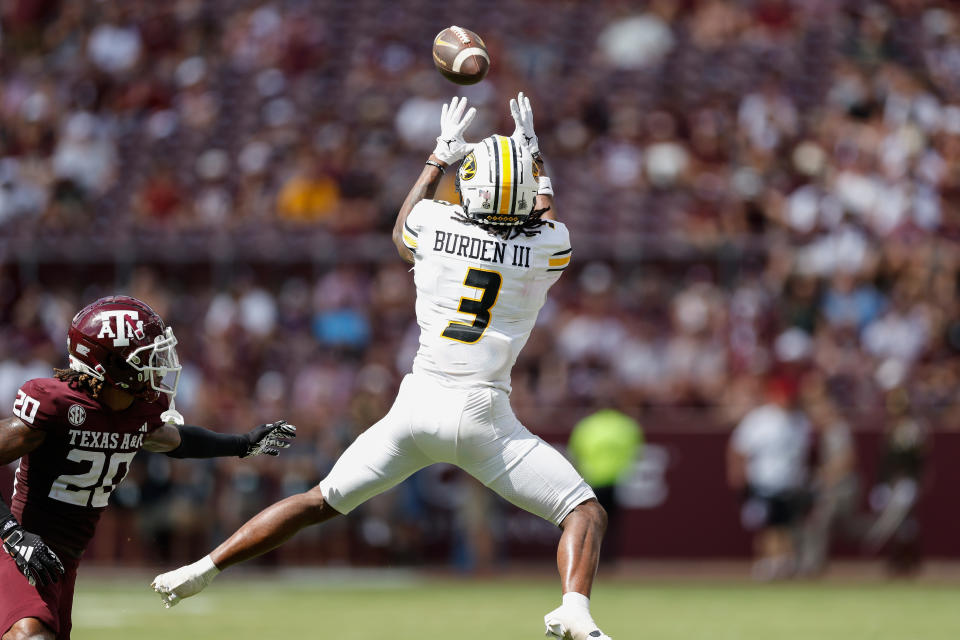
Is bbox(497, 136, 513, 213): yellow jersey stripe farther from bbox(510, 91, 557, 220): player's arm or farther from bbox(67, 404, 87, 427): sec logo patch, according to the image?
bbox(67, 404, 87, 427): sec logo patch

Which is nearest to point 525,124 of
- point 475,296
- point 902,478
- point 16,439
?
point 475,296

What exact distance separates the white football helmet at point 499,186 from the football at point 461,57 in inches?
36.1

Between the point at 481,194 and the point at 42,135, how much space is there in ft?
41.3

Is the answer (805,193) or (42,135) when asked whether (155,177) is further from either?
(805,193)

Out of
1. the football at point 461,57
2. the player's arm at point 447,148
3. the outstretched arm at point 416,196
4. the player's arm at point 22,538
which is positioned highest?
the football at point 461,57

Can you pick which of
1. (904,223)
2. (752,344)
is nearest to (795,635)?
(752,344)

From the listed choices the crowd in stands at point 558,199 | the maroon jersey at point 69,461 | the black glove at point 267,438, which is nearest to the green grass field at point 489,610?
the crowd in stands at point 558,199

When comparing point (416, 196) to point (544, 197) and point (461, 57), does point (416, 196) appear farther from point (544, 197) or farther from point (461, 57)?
point (461, 57)

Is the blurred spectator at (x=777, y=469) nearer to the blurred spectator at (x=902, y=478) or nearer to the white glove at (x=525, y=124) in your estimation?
the blurred spectator at (x=902, y=478)

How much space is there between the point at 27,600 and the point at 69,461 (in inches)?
20.7

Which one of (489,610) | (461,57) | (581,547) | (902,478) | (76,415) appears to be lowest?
(489,610)

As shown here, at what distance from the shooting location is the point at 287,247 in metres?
15.2

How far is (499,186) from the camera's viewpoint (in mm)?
5973

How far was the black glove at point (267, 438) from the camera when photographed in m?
5.96
